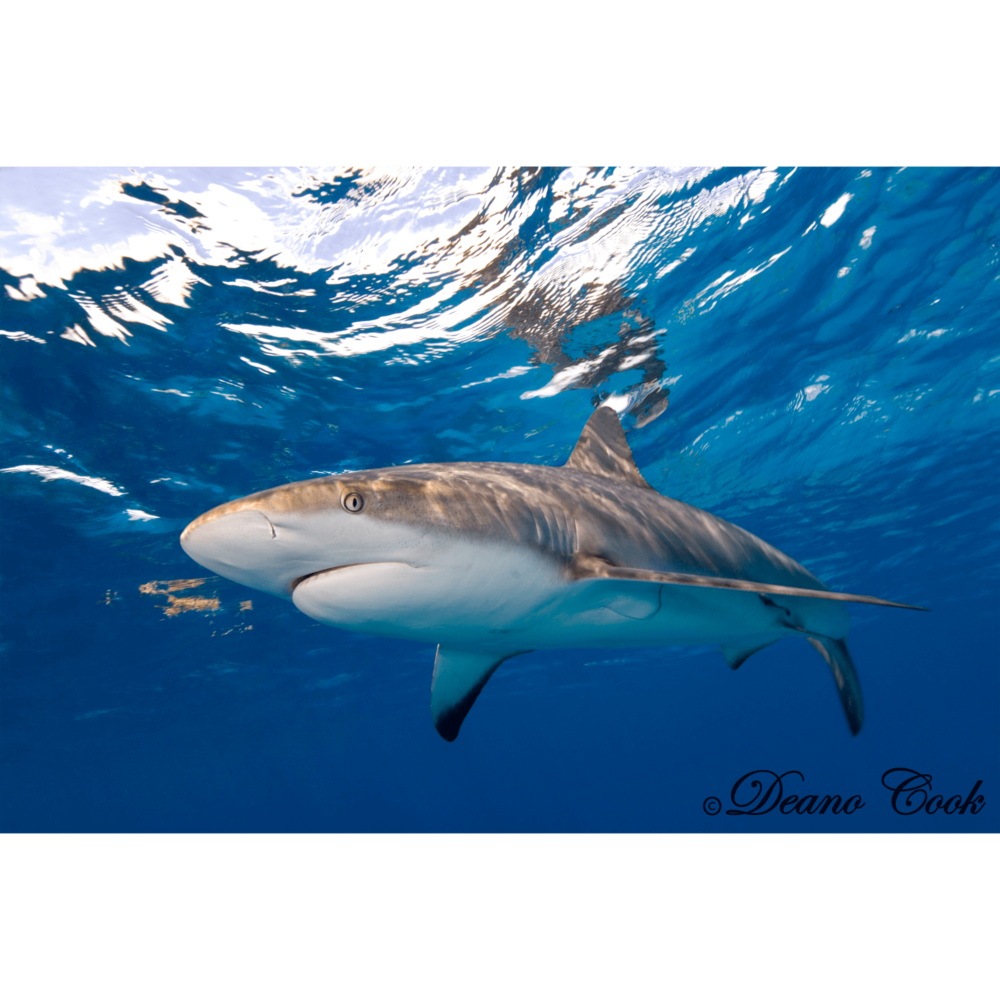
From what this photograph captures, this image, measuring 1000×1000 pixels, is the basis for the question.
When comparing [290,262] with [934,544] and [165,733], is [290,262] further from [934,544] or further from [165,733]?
[165,733]

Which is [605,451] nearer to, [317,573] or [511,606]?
[511,606]

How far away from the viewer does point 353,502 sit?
2.21 m

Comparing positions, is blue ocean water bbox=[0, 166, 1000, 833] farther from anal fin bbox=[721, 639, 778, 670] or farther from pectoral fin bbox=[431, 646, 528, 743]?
pectoral fin bbox=[431, 646, 528, 743]

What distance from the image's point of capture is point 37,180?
19.2 ft

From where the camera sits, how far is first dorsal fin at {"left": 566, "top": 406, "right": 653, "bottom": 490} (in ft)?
15.7

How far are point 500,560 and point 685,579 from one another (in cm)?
89

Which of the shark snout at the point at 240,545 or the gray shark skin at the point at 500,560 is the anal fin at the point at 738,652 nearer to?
the gray shark skin at the point at 500,560

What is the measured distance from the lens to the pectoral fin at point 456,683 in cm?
429

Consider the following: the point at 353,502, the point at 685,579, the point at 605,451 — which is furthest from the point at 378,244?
the point at 685,579

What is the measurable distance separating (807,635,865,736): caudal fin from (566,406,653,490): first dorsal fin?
8.24ft

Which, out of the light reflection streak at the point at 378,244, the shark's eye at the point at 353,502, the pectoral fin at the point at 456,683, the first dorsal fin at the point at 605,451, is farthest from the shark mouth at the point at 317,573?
the light reflection streak at the point at 378,244

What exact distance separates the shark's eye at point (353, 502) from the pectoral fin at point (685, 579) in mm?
1255

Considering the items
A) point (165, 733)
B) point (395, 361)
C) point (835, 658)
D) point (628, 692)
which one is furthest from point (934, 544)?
point (165, 733)

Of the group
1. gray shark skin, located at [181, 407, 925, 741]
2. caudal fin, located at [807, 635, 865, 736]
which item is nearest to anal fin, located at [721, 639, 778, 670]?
caudal fin, located at [807, 635, 865, 736]
